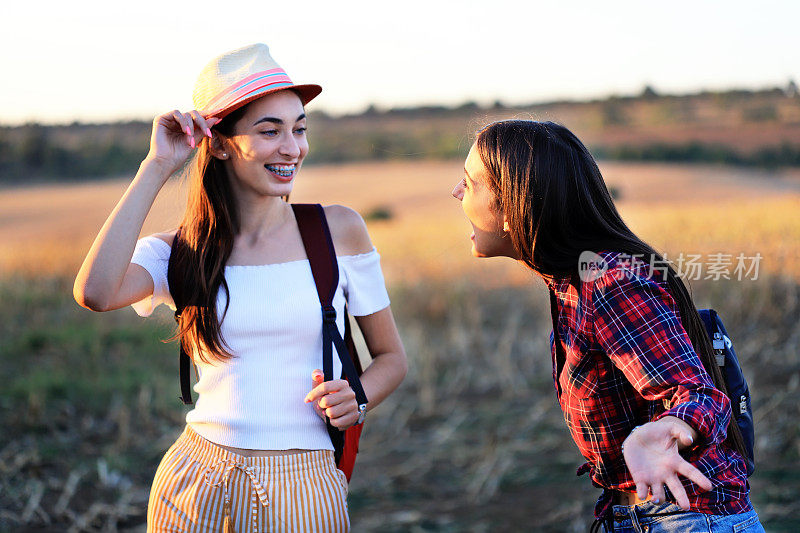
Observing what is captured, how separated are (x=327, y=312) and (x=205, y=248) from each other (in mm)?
426

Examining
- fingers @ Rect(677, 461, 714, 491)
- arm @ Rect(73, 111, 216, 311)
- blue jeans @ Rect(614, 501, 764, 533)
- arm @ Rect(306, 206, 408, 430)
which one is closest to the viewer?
fingers @ Rect(677, 461, 714, 491)

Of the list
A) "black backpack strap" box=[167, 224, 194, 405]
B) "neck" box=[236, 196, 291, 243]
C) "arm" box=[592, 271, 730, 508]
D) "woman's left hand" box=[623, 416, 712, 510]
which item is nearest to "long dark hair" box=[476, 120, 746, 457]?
"arm" box=[592, 271, 730, 508]

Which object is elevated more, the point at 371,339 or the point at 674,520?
the point at 371,339

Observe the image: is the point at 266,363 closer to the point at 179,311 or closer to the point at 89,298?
the point at 179,311

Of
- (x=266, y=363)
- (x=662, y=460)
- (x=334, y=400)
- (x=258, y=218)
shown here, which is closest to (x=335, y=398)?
(x=334, y=400)

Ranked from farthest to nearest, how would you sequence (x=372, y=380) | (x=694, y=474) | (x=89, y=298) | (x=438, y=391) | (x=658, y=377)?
(x=438, y=391) < (x=372, y=380) < (x=89, y=298) < (x=658, y=377) < (x=694, y=474)

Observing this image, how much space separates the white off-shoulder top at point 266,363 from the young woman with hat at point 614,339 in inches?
22.8

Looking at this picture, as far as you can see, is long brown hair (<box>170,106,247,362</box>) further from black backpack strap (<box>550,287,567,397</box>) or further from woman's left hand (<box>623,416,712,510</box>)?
woman's left hand (<box>623,416,712,510</box>)

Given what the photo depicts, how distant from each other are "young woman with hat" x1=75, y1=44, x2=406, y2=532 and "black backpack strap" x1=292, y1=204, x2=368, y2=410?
0.10ft

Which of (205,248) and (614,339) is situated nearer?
(614,339)

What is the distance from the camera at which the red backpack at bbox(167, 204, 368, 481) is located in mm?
2379

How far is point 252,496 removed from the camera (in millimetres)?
2299

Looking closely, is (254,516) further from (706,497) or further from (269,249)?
(706,497)

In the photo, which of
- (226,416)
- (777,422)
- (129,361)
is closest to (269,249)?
(226,416)
